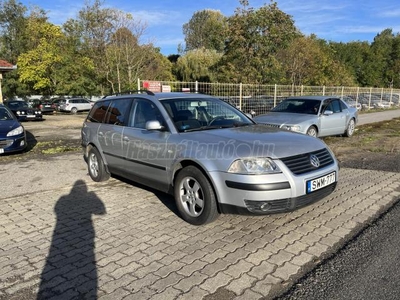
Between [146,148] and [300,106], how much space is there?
7.10 meters

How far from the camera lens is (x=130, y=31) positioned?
28.4 metres

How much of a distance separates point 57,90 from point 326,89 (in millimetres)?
27423

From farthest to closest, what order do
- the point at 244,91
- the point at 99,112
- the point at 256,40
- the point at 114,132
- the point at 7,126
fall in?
the point at 256,40 → the point at 244,91 → the point at 7,126 → the point at 99,112 → the point at 114,132

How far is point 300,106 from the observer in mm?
10398

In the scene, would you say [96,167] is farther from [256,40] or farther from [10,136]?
[256,40]

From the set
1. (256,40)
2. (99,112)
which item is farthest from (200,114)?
(256,40)

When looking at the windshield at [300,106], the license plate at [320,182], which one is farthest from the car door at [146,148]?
the windshield at [300,106]

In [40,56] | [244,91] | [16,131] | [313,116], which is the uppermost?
[40,56]

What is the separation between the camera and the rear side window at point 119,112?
17.4 feet

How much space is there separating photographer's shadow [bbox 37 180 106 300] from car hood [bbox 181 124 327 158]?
167cm

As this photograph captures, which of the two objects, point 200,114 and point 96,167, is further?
point 96,167

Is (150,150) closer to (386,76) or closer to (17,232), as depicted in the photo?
(17,232)

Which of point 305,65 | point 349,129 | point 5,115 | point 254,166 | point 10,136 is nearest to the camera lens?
point 254,166

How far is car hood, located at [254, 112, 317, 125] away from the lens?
912cm
